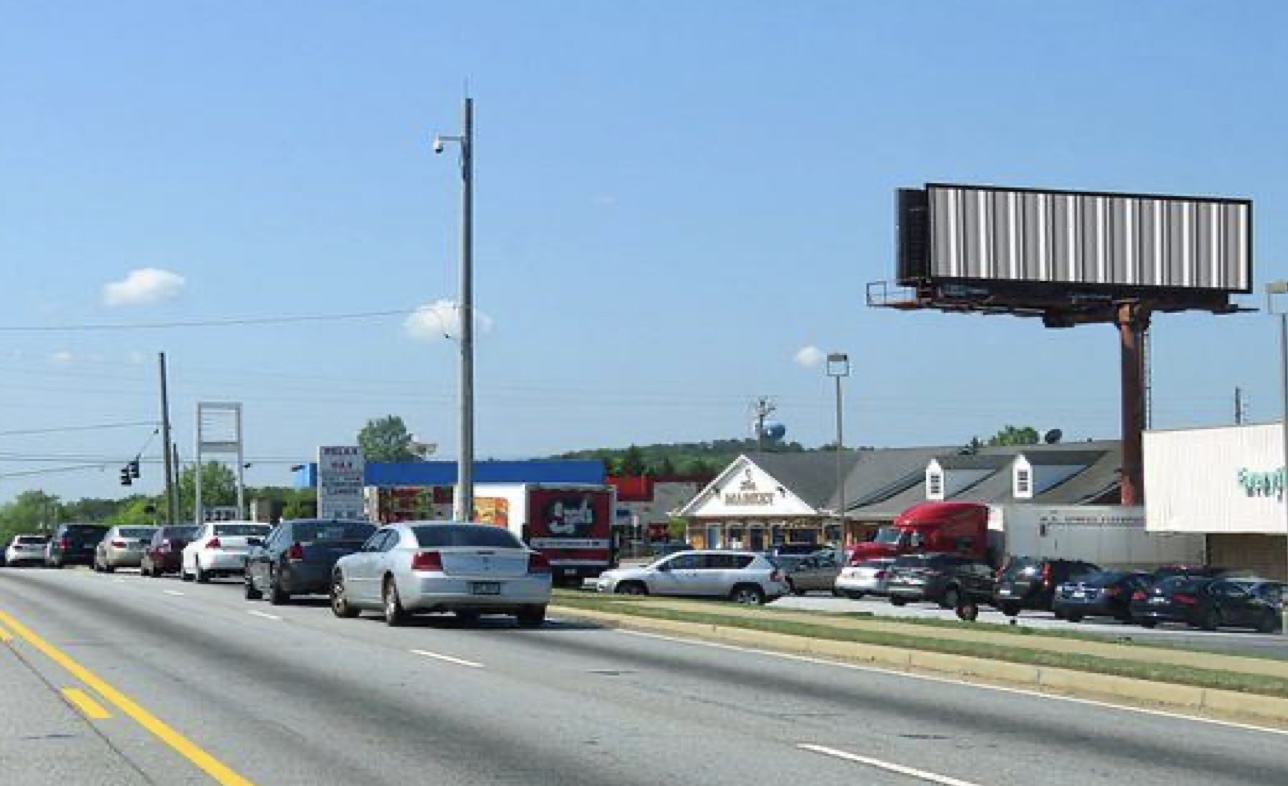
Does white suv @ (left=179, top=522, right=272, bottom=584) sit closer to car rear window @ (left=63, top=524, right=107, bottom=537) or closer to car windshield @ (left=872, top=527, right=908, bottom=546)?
car rear window @ (left=63, top=524, right=107, bottom=537)

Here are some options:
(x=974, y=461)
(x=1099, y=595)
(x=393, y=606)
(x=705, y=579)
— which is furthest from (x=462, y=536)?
(x=974, y=461)

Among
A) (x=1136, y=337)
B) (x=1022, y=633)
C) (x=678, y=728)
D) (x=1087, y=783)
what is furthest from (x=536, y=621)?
(x=1136, y=337)

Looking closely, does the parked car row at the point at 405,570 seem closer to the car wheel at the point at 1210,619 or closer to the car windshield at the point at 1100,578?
the car wheel at the point at 1210,619

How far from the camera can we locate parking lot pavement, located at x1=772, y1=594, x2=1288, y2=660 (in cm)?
3164

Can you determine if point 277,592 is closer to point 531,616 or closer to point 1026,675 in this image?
point 531,616

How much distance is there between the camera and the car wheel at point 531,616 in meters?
25.0

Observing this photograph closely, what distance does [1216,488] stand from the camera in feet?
202

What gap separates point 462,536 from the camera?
24703mm

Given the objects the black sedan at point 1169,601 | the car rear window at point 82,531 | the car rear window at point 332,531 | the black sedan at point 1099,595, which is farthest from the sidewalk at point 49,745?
the car rear window at point 82,531

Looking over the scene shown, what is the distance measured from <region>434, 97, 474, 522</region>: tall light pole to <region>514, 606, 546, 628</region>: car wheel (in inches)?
298

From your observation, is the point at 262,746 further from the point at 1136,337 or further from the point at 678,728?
the point at 1136,337

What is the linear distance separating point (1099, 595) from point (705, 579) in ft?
29.2

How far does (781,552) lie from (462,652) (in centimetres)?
4555

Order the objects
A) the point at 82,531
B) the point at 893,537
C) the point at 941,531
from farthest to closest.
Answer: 1. the point at 941,531
2. the point at 893,537
3. the point at 82,531
